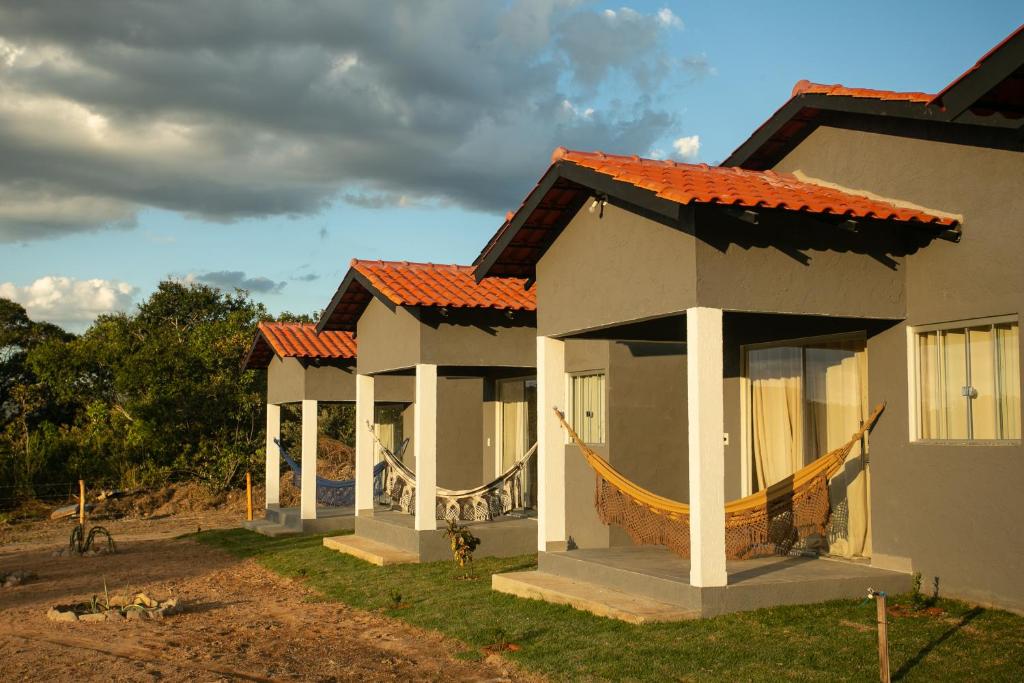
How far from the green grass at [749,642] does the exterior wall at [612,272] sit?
2499 millimetres

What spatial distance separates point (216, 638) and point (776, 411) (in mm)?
5742

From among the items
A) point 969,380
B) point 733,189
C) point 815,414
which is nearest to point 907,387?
point 969,380

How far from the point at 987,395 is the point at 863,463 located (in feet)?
5.09

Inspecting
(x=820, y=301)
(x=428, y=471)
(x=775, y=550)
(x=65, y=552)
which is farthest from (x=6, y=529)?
(x=820, y=301)

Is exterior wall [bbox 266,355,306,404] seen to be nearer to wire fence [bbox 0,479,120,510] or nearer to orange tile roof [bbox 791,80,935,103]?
wire fence [bbox 0,479,120,510]

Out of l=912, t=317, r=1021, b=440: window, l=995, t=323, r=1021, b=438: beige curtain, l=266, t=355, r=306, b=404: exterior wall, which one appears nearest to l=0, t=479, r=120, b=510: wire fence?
l=266, t=355, r=306, b=404: exterior wall

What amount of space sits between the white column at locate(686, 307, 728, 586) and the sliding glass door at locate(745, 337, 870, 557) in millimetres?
2163

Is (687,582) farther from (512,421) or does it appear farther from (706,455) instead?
(512,421)

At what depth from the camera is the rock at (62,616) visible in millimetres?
9924

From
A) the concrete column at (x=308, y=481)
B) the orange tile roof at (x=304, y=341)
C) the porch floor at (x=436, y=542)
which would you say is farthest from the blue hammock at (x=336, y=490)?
the porch floor at (x=436, y=542)

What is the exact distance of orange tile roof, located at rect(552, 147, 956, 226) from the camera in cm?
765

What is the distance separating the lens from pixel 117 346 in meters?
26.6

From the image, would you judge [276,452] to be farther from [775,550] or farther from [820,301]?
[820,301]

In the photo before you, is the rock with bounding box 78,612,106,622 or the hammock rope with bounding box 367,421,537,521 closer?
the rock with bounding box 78,612,106,622
